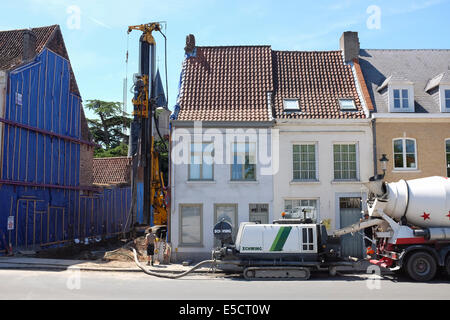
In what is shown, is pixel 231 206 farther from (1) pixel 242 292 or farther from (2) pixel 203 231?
(1) pixel 242 292

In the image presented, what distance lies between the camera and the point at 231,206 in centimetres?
1948

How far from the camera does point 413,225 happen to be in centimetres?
1530

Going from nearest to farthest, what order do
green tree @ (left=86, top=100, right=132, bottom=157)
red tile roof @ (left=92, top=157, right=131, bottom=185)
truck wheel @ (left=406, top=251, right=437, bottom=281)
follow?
1. truck wheel @ (left=406, top=251, right=437, bottom=281)
2. red tile roof @ (left=92, top=157, right=131, bottom=185)
3. green tree @ (left=86, top=100, right=132, bottom=157)

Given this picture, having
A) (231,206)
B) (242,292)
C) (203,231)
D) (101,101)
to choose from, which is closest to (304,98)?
(231,206)

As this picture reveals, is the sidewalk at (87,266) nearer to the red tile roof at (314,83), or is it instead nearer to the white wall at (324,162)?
the white wall at (324,162)

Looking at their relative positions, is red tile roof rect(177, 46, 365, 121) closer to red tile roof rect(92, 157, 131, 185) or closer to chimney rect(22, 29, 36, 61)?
chimney rect(22, 29, 36, 61)

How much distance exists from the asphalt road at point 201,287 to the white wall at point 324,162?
4.50 m

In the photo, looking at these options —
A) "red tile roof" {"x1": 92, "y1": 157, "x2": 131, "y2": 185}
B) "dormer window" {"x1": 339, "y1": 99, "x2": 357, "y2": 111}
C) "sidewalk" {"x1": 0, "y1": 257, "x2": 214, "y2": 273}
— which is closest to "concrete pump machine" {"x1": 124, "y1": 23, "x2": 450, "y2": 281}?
"sidewalk" {"x1": 0, "y1": 257, "x2": 214, "y2": 273}

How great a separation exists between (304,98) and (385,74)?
5002 millimetres

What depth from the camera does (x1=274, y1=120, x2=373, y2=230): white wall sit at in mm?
19469

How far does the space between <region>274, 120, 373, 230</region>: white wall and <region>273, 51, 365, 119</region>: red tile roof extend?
48 centimetres

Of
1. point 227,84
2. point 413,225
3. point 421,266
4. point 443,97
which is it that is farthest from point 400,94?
point 421,266

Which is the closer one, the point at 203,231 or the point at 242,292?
the point at 242,292

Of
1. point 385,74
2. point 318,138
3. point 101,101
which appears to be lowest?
point 318,138
